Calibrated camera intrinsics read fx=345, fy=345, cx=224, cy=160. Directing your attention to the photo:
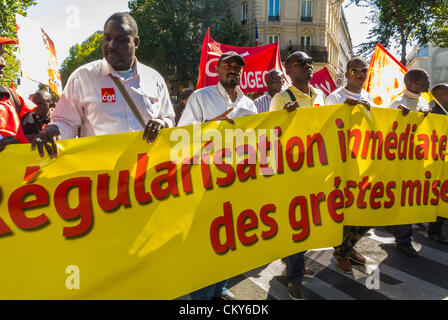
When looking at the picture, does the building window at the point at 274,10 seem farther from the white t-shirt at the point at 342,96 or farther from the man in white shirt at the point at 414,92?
the white t-shirt at the point at 342,96

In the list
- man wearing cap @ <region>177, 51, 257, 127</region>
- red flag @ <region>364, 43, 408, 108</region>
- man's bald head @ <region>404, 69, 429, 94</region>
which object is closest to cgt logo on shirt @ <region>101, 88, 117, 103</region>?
man wearing cap @ <region>177, 51, 257, 127</region>

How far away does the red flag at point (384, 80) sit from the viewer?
462 centimetres

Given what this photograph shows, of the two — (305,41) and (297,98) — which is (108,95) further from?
(305,41)

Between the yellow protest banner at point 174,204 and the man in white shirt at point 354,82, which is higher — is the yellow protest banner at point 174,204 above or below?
below

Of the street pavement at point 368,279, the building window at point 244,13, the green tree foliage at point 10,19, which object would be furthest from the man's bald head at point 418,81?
the building window at point 244,13

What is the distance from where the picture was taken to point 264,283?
3527 millimetres

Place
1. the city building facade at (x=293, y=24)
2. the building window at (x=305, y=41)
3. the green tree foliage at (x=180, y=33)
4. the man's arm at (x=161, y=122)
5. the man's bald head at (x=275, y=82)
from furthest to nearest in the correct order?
the building window at (x=305, y=41) → the city building facade at (x=293, y=24) → the green tree foliage at (x=180, y=33) → the man's bald head at (x=275, y=82) → the man's arm at (x=161, y=122)

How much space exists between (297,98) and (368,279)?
1.98m

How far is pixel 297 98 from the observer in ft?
10.9

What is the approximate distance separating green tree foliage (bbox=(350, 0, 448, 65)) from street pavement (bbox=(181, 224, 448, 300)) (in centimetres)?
1332

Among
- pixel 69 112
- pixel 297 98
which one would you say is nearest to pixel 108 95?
pixel 69 112

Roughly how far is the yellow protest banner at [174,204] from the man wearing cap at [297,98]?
1.08 feet

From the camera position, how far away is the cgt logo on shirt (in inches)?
93.0
